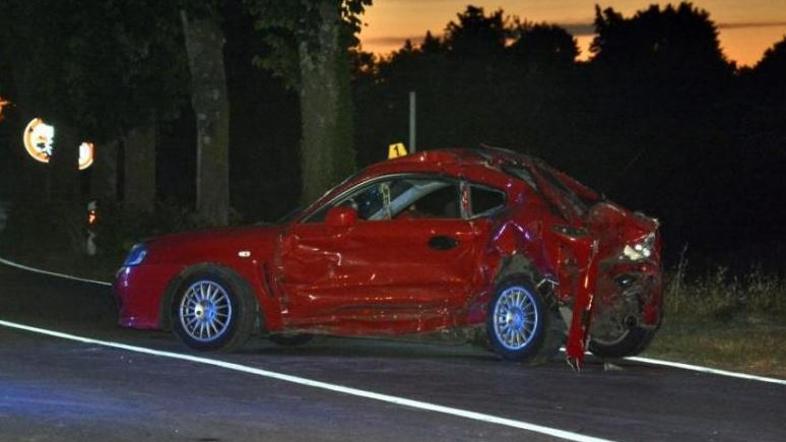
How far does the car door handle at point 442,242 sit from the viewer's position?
12375 millimetres

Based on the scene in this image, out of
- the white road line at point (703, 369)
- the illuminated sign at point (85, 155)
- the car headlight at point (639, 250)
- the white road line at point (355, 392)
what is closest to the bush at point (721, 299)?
the white road line at point (703, 369)

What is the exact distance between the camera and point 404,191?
518 inches

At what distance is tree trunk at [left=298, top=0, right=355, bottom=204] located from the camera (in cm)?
2067

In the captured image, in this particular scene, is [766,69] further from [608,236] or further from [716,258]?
[608,236]

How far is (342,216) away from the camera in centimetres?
1257

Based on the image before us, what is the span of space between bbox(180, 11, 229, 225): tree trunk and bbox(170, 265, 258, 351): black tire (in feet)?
39.2

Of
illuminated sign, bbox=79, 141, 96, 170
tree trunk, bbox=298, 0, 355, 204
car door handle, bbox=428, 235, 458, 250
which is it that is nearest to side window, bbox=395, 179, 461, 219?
car door handle, bbox=428, 235, 458, 250

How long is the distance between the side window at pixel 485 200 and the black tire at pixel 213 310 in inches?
80.5

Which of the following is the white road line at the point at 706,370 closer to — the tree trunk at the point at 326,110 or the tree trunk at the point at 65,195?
the tree trunk at the point at 326,110

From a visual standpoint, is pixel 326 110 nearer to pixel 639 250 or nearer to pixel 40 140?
pixel 639 250

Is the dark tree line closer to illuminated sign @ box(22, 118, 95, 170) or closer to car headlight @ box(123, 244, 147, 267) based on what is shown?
illuminated sign @ box(22, 118, 95, 170)

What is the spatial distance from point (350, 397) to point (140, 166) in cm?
2085

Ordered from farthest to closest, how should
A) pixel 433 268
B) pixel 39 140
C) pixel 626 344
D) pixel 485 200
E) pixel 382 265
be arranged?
pixel 39 140 → pixel 485 200 → pixel 626 344 → pixel 382 265 → pixel 433 268

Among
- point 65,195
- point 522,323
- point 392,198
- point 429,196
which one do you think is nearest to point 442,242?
point 392,198
